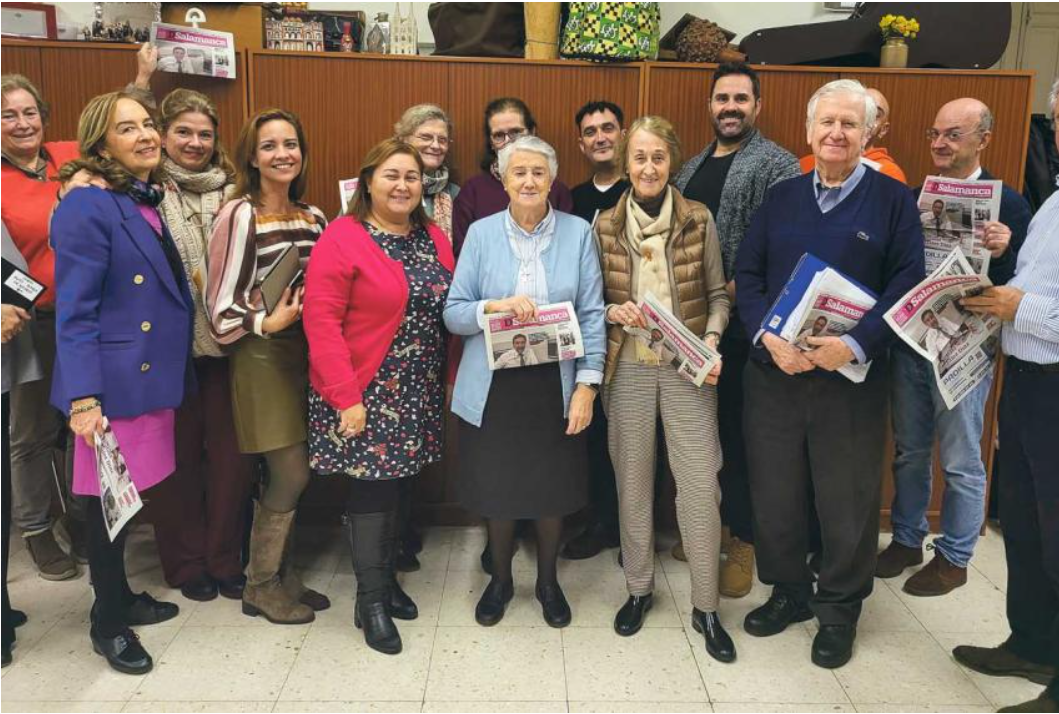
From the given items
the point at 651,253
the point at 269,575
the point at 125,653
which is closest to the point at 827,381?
the point at 651,253

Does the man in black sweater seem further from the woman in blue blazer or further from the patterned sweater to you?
the woman in blue blazer

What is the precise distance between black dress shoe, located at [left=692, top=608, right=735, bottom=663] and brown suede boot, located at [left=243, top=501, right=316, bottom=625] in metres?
1.32

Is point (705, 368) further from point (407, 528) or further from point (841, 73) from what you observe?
point (841, 73)

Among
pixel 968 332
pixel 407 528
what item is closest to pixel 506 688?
pixel 407 528

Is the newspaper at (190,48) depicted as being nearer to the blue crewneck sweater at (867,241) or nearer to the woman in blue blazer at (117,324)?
the woman in blue blazer at (117,324)

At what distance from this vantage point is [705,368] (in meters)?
2.26

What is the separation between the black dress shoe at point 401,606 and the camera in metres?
2.62

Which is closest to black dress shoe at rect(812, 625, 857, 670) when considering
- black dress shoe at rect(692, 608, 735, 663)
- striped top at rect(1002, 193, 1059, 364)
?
black dress shoe at rect(692, 608, 735, 663)

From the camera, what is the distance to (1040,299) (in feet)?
6.33

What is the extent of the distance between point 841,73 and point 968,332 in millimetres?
1539

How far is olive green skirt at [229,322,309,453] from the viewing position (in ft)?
7.90

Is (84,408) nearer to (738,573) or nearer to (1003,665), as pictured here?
(738,573)

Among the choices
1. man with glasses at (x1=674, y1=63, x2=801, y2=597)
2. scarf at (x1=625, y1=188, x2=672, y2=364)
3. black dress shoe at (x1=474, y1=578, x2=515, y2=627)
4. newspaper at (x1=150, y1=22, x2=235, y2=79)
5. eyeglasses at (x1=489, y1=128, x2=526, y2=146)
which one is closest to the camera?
scarf at (x1=625, y1=188, x2=672, y2=364)

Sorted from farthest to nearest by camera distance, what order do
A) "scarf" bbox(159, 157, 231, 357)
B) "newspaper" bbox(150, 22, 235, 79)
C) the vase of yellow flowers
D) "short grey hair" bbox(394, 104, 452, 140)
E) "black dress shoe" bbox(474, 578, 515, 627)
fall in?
the vase of yellow flowers → "newspaper" bbox(150, 22, 235, 79) → "short grey hair" bbox(394, 104, 452, 140) → "black dress shoe" bbox(474, 578, 515, 627) → "scarf" bbox(159, 157, 231, 357)
